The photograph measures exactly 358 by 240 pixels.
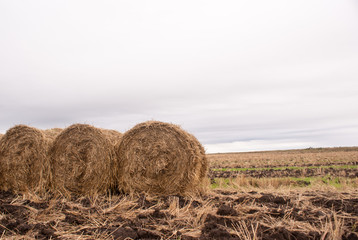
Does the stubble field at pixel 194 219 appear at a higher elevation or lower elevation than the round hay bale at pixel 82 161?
lower

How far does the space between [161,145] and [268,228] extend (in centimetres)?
383

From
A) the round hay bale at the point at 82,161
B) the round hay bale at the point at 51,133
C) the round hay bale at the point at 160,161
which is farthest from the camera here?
the round hay bale at the point at 51,133

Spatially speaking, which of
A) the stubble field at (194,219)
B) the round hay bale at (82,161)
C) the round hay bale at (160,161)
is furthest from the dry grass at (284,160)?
the stubble field at (194,219)

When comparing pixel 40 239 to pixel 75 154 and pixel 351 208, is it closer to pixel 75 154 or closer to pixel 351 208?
pixel 75 154

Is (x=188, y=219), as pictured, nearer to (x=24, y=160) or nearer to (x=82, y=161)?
(x=82, y=161)

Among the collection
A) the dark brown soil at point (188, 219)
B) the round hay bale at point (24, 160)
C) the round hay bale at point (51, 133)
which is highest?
the round hay bale at point (51, 133)

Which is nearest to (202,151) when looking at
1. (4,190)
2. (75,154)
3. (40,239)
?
(75,154)

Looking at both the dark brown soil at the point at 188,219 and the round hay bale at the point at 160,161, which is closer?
the dark brown soil at the point at 188,219

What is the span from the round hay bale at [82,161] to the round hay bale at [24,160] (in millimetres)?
297

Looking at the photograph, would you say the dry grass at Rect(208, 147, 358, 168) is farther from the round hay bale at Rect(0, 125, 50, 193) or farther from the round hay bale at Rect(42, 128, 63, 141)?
the round hay bale at Rect(0, 125, 50, 193)

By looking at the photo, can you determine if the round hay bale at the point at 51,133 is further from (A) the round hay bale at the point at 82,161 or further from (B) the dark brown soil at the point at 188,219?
(B) the dark brown soil at the point at 188,219

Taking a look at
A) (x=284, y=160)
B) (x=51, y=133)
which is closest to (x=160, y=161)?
(x=51, y=133)

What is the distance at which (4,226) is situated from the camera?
4668 millimetres

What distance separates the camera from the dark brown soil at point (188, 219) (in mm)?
4254
